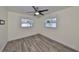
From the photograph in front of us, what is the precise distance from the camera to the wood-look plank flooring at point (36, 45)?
198 centimetres

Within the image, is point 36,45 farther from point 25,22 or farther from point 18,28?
point 25,22

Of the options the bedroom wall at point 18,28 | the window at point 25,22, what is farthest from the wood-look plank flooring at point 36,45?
the window at point 25,22

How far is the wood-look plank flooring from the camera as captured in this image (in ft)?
6.48

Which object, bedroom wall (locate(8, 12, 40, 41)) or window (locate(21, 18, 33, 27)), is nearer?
window (locate(21, 18, 33, 27))

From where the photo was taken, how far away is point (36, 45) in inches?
89.3

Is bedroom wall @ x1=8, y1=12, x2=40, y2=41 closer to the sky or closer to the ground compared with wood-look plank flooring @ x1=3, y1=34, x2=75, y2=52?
closer to the sky

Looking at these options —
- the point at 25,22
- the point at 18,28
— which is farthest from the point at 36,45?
the point at 25,22

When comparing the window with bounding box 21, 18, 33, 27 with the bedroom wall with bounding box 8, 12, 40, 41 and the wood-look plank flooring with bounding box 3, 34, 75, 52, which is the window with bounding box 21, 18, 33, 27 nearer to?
the bedroom wall with bounding box 8, 12, 40, 41

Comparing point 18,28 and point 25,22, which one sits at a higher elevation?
point 25,22

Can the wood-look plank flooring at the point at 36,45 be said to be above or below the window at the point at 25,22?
below

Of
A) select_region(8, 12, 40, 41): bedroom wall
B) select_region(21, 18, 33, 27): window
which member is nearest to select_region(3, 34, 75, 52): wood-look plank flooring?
select_region(8, 12, 40, 41): bedroom wall

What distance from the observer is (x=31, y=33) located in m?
1.91

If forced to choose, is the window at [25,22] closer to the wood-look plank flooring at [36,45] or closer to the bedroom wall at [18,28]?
the bedroom wall at [18,28]
